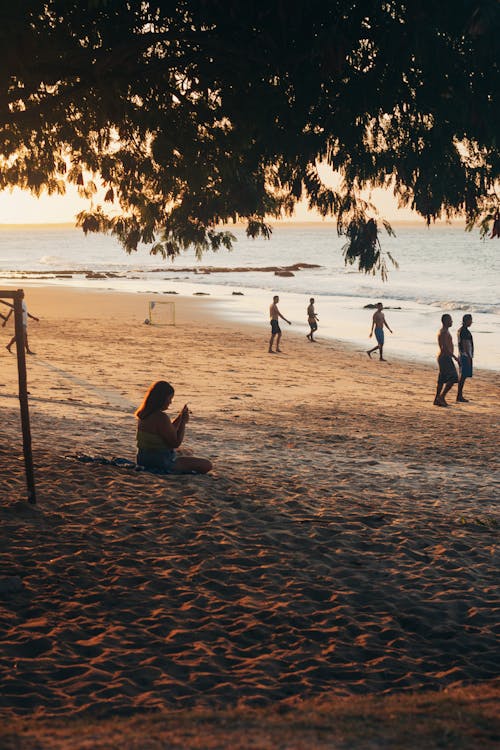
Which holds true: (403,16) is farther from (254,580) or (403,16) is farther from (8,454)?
(8,454)

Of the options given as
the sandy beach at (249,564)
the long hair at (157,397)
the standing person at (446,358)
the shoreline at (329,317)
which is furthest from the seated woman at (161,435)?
the shoreline at (329,317)

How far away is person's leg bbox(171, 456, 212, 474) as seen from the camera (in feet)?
36.3

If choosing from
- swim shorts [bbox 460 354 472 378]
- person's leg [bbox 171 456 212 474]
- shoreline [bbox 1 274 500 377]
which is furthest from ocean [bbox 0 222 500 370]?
person's leg [bbox 171 456 212 474]

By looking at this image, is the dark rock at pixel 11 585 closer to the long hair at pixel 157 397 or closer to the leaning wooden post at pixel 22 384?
the leaning wooden post at pixel 22 384

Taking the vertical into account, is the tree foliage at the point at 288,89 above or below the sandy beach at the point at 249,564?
above

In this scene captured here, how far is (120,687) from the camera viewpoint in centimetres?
566

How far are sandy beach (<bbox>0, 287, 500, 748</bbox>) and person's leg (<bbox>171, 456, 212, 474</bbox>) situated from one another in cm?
15

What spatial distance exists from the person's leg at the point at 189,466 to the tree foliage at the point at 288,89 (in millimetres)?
2704

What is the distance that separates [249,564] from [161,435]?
278cm

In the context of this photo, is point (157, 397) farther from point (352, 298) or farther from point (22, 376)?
point (352, 298)

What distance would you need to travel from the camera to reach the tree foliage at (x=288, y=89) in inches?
290

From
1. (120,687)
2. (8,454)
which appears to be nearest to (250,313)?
(8,454)

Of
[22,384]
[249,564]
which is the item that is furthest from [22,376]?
[249,564]

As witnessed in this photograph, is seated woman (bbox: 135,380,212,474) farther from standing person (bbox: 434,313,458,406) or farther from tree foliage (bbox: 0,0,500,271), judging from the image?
standing person (bbox: 434,313,458,406)
